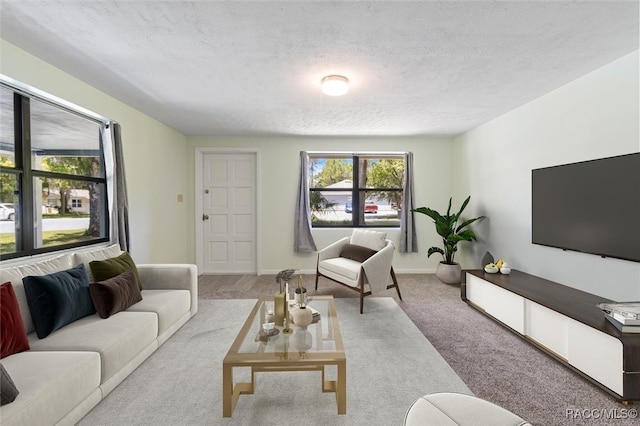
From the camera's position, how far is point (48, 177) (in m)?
2.63

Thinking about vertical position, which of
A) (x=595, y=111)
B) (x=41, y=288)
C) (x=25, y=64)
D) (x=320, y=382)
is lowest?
(x=320, y=382)

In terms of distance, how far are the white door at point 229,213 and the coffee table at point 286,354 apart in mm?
3071

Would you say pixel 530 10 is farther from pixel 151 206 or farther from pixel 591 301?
pixel 151 206

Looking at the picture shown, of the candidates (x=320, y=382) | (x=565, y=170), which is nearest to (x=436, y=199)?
(x=565, y=170)

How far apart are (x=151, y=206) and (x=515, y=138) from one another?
182 inches

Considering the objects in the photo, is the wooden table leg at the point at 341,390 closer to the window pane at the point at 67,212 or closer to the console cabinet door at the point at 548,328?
the console cabinet door at the point at 548,328

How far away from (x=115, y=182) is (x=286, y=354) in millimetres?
2666

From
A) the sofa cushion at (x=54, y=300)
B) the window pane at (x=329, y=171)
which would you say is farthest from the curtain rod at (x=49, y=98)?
the window pane at (x=329, y=171)

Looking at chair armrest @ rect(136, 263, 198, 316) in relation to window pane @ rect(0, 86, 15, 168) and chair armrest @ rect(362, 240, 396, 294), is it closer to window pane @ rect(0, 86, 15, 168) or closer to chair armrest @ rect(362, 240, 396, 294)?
window pane @ rect(0, 86, 15, 168)

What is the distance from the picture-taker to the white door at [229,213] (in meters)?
5.09

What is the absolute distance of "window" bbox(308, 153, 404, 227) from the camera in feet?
17.1

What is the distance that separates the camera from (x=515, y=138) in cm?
354

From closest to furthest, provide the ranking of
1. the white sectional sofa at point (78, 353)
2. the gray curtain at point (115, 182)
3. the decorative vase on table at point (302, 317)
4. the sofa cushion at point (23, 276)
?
the white sectional sofa at point (78, 353), the sofa cushion at point (23, 276), the decorative vase on table at point (302, 317), the gray curtain at point (115, 182)

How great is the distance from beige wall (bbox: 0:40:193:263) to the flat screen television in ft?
14.6
